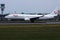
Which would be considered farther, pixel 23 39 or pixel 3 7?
pixel 3 7

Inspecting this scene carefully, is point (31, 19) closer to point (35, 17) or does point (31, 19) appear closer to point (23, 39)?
point (35, 17)

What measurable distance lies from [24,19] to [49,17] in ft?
29.9

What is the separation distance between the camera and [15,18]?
84750mm

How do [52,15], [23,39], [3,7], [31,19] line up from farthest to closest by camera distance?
[3,7]
[52,15]
[31,19]
[23,39]

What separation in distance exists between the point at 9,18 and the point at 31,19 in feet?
27.0

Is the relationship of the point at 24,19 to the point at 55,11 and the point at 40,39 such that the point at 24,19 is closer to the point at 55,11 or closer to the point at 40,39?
the point at 55,11

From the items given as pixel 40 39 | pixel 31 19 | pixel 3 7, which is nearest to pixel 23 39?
pixel 40 39

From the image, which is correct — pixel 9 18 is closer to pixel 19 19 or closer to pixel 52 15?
pixel 19 19

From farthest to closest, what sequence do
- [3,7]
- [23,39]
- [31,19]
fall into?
[3,7]
[31,19]
[23,39]

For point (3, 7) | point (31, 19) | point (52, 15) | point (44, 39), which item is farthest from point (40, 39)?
point (3, 7)

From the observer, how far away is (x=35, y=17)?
83.3m

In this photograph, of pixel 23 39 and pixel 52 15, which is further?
pixel 52 15

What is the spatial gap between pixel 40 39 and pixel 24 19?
64591 mm

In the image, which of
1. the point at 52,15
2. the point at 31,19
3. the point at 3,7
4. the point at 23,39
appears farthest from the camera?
the point at 3,7
